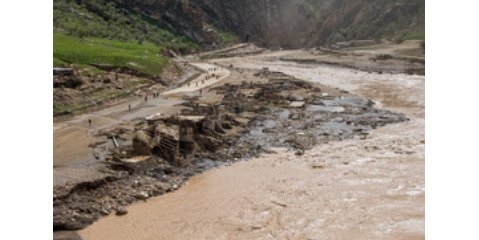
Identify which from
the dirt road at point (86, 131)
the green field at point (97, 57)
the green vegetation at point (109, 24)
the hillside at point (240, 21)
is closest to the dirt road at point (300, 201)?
the dirt road at point (86, 131)

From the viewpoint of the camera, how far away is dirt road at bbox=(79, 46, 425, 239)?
56.4 ft

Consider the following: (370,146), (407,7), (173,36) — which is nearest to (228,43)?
(173,36)

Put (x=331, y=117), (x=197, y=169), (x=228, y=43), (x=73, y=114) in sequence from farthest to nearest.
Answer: (x=228, y=43) < (x=331, y=117) < (x=73, y=114) < (x=197, y=169)

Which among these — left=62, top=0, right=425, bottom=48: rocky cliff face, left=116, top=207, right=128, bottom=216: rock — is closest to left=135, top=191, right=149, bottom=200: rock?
left=116, top=207, right=128, bottom=216: rock

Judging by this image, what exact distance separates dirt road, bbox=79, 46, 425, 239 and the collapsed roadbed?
3.10ft

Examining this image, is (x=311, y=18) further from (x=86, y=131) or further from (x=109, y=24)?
(x=86, y=131)

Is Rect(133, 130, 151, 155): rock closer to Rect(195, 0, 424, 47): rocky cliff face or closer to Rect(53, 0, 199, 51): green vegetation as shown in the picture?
Rect(53, 0, 199, 51): green vegetation

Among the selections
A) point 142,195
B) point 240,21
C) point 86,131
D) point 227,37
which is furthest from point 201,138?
point 240,21

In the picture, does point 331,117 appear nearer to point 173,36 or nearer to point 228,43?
point 173,36

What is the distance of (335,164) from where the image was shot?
25406 mm

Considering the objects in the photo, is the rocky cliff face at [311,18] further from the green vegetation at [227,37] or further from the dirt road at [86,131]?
the dirt road at [86,131]

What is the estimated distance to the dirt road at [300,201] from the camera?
1720 centimetres

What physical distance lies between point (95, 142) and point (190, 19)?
96792 millimetres

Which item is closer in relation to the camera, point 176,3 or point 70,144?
point 70,144
